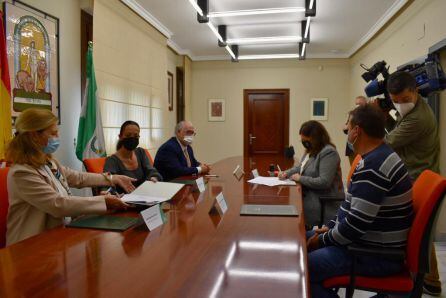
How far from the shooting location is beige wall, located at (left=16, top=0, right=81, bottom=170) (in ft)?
10.9

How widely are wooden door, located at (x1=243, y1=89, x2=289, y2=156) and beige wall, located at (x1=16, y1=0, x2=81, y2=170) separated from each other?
4307 millimetres

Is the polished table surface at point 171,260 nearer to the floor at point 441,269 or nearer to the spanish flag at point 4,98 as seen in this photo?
the floor at point 441,269

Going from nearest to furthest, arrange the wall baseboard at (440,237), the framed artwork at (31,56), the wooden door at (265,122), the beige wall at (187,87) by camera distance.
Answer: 1. the framed artwork at (31,56)
2. the wall baseboard at (440,237)
3. the beige wall at (187,87)
4. the wooden door at (265,122)

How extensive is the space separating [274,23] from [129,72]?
2.23 metres

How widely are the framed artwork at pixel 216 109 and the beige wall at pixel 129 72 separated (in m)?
1.88

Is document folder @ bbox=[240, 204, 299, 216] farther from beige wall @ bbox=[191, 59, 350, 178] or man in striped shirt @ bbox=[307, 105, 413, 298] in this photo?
beige wall @ bbox=[191, 59, 350, 178]

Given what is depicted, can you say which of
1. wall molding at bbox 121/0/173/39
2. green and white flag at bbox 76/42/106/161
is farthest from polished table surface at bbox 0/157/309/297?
wall molding at bbox 121/0/173/39

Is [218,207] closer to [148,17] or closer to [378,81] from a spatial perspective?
[378,81]

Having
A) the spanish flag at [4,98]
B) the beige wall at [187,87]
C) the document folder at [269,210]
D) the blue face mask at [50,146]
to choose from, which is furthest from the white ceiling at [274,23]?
the document folder at [269,210]

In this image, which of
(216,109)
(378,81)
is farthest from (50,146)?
(216,109)

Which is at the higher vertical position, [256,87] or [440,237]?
[256,87]

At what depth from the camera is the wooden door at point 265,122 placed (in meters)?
7.33

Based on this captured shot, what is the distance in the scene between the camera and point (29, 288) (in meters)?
0.86

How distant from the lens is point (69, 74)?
3445mm
